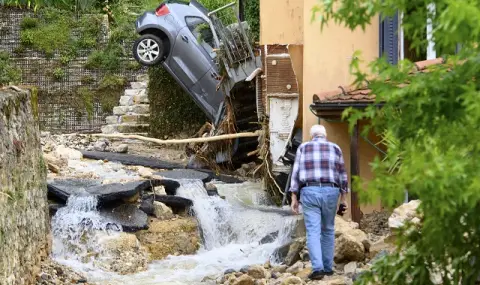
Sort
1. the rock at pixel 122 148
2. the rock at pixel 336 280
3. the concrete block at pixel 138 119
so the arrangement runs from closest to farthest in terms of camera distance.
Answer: the rock at pixel 336 280
the rock at pixel 122 148
the concrete block at pixel 138 119

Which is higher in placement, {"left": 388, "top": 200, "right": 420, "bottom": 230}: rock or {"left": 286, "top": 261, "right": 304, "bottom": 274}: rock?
{"left": 388, "top": 200, "right": 420, "bottom": 230}: rock

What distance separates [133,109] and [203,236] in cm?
1076

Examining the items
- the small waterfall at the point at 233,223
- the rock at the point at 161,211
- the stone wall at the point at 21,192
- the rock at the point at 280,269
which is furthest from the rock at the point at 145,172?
the rock at the point at 280,269

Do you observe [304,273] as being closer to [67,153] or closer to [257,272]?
[257,272]

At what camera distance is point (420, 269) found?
5664 millimetres

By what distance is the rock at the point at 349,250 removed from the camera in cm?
1162

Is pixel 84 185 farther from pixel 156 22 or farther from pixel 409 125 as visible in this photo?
pixel 409 125

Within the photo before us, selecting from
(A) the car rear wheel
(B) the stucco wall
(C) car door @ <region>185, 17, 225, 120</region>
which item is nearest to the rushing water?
(B) the stucco wall

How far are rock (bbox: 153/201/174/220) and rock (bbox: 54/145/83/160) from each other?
188 inches

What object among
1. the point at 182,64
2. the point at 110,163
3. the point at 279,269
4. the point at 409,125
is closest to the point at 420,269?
the point at 409,125

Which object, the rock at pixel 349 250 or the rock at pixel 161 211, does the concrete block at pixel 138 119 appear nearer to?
the rock at pixel 161 211

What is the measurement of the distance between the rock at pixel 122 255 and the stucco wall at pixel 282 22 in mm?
5035

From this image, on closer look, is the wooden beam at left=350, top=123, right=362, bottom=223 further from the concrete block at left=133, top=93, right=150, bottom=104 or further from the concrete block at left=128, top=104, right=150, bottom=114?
the concrete block at left=133, top=93, right=150, bottom=104

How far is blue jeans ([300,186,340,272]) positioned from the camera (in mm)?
10633
